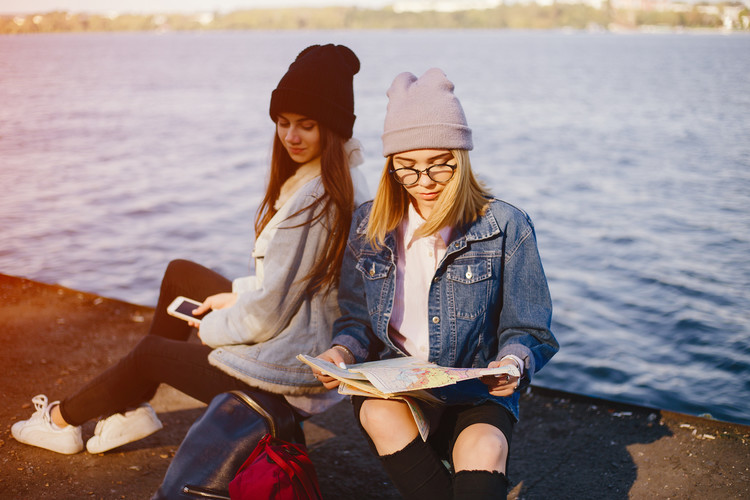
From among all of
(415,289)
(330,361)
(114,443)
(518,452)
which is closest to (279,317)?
(330,361)

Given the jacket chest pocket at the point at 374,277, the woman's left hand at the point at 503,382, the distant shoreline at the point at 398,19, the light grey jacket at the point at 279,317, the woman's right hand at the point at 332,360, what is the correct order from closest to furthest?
the woman's left hand at the point at 503,382
the woman's right hand at the point at 332,360
the jacket chest pocket at the point at 374,277
the light grey jacket at the point at 279,317
the distant shoreline at the point at 398,19

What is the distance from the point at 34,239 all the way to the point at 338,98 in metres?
8.05

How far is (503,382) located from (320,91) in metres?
1.45

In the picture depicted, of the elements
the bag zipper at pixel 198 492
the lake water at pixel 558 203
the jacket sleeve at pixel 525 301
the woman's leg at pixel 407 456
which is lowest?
the lake water at pixel 558 203

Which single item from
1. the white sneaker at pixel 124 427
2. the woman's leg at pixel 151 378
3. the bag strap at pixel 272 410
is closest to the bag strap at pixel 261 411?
the bag strap at pixel 272 410

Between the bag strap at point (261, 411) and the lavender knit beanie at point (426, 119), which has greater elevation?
the lavender knit beanie at point (426, 119)

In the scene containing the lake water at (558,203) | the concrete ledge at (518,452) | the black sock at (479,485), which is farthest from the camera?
the lake water at (558,203)

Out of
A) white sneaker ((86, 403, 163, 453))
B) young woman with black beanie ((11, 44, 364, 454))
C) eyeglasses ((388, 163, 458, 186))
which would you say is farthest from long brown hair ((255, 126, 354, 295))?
white sneaker ((86, 403, 163, 453))

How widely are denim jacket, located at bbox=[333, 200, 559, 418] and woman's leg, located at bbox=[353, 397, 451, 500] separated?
194 mm

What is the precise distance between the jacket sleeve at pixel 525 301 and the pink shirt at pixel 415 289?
27 centimetres

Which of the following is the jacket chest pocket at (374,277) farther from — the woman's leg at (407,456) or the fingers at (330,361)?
the woman's leg at (407,456)

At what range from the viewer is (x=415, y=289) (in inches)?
108

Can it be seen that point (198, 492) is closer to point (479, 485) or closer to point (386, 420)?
point (386, 420)

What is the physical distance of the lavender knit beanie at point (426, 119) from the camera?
8.48 feet
